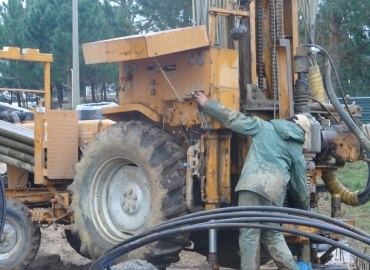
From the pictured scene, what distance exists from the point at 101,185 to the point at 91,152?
0.36 meters

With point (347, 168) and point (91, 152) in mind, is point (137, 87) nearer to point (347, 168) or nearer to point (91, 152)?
point (91, 152)

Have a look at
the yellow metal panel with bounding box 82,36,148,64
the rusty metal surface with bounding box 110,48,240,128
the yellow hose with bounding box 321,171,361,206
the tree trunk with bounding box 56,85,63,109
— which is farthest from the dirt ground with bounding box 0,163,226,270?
the tree trunk with bounding box 56,85,63,109

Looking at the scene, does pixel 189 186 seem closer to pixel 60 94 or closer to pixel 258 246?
pixel 258 246

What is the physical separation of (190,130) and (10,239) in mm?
2651

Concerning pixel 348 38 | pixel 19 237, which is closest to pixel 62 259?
pixel 19 237

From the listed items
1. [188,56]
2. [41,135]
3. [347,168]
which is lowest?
[347,168]

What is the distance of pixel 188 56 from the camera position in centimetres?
730

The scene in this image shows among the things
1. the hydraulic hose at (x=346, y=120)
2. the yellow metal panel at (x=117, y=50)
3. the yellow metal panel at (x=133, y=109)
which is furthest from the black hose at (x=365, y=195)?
the yellow metal panel at (x=117, y=50)

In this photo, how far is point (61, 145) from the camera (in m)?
8.91

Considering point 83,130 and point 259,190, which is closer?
point 259,190

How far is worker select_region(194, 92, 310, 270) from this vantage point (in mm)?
6824

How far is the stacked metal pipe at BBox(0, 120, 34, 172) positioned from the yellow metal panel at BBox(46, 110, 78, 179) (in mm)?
338

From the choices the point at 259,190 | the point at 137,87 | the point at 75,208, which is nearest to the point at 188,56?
the point at 137,87

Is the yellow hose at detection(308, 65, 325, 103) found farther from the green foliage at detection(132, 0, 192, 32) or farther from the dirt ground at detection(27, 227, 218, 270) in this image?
the green foliage at detection(132, 0, 192, 32)
